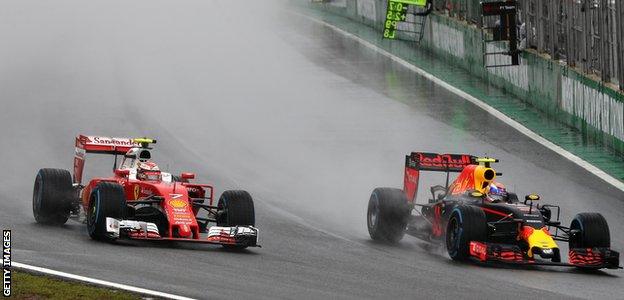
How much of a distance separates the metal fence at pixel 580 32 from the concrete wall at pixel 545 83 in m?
0.33

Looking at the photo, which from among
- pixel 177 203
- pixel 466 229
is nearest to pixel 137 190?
pixel 177 203

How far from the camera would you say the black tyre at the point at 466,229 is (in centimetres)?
2242

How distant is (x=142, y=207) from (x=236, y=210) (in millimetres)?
1480

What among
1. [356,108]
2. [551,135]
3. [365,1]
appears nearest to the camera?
[551,135]

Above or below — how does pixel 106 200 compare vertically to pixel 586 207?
above

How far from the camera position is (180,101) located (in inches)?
1674

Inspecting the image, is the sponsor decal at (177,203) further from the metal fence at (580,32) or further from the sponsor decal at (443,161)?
the metal fence at (580,32)

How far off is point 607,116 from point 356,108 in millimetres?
9099

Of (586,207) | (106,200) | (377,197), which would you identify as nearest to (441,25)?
(586,207)

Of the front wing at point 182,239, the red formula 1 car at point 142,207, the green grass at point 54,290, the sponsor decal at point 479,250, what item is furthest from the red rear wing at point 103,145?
the green grass at point 54,290

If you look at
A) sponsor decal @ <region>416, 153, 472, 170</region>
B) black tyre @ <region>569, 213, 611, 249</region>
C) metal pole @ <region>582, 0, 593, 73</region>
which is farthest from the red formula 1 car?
metal pole @ <region>582, 0, 593, 73</region>

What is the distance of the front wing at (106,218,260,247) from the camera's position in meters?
21.8

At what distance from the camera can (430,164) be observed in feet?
84.2

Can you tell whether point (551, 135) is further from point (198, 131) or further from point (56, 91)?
point (56, 91)
